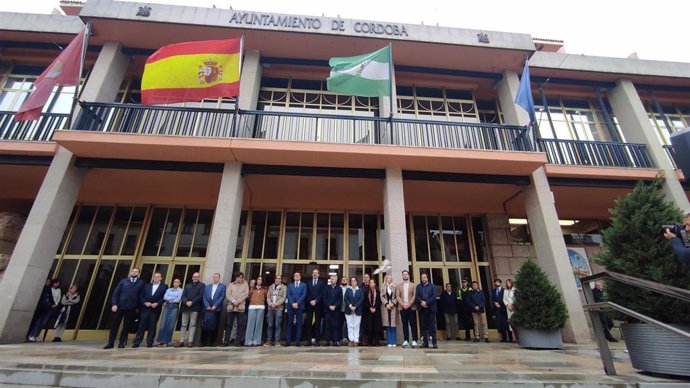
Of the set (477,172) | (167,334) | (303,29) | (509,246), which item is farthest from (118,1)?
(509,246)

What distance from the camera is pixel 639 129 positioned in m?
A: 11.2

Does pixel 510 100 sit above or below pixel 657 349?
above

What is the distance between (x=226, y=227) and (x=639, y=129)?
43.9 feet

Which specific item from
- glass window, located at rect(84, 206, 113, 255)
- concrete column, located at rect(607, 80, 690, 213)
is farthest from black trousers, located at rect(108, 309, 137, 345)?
concrete column, located at rect(607, 80, 690, 213)

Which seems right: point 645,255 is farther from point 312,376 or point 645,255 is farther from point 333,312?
point 333,312

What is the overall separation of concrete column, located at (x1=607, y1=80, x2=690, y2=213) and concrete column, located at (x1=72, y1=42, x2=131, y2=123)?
56.1 feet

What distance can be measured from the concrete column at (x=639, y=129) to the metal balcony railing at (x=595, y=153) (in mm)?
287

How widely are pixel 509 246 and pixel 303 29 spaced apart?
10.0 meters

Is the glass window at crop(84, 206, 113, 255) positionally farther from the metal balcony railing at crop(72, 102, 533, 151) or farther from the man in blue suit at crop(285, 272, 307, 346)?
the man in blue suit at crop(285, 272, 307, 346)

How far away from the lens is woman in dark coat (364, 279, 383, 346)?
7875mm

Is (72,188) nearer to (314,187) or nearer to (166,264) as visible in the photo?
(166,264)

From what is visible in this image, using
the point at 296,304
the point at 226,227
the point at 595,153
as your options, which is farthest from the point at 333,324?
the point at 595,153

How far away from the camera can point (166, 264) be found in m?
11.0

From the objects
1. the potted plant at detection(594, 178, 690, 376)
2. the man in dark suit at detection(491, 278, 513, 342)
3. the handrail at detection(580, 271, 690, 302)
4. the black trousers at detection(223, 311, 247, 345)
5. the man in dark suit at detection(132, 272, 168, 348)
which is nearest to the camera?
the handrail at detection(580, 271, 690, 302)
